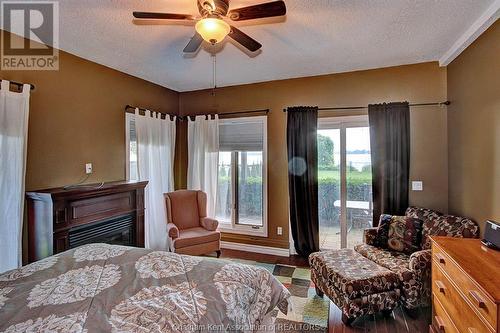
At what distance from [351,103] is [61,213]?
3.66 metres

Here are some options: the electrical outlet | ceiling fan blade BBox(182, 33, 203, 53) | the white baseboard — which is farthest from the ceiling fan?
the white baseboard

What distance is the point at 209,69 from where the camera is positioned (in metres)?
3.64

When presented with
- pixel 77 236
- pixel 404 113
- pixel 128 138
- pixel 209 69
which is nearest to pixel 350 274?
pixel 404 113

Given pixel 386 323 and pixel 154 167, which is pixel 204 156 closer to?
pixel 154 167

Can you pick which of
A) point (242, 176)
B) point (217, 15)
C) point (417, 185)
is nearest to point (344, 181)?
point (417, 185)

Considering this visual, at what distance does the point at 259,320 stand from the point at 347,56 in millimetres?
2936

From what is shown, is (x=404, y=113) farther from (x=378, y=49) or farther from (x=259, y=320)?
(x=259, y=320)

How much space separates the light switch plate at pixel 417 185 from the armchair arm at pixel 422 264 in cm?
126

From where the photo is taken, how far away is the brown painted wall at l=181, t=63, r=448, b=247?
3.36m

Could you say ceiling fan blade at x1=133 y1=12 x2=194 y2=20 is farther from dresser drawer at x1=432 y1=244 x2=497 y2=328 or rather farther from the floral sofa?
the floral sofa

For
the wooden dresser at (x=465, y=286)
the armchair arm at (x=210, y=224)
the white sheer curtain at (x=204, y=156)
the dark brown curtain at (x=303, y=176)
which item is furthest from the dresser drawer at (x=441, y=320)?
the white sheer curtain at (x=204, y=156)

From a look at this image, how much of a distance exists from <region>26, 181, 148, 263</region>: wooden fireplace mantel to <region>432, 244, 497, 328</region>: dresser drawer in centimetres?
318

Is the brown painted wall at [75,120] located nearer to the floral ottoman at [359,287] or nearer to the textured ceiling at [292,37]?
the textured ceiling at [292,37]

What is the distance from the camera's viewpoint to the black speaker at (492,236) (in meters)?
1.87
